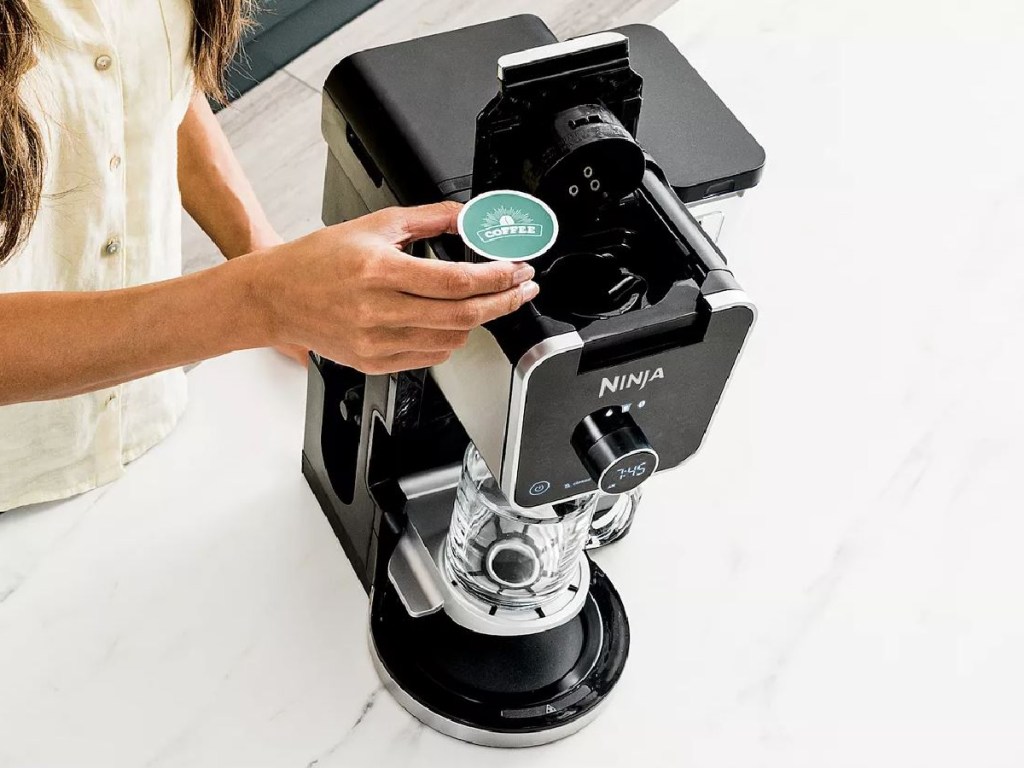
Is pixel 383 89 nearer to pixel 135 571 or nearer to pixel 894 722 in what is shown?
pixel 135 571

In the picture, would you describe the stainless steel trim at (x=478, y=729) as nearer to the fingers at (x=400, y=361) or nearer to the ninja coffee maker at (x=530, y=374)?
the ninja coffee maker at (x=530, y=374)

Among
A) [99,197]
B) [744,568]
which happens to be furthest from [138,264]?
[744,568]


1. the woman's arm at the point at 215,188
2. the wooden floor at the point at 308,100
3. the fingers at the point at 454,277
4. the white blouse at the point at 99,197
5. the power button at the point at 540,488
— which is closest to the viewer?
the fingers at the point at 454,277

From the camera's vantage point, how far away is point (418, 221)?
34.6 inches

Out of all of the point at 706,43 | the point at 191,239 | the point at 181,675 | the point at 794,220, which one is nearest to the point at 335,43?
the point at 191,239

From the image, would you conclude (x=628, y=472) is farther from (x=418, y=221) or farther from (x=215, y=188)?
(x=215, y=188)

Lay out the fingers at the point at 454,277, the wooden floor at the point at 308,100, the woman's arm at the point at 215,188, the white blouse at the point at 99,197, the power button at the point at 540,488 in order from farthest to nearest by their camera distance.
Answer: the wooden floor at the point at 308,100, the woman's arm at the point at 215,188, the white blouse at the point at 99,197, the power button at the point at 540,488, the fingers at the point at 454,277

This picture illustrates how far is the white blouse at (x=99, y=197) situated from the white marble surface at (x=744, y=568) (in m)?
0.04

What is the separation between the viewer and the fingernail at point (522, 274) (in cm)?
81

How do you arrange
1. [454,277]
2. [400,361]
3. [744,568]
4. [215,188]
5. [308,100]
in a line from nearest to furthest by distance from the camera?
[454,277]
[400,361]
[744,568]
[215,188]
[308,100]

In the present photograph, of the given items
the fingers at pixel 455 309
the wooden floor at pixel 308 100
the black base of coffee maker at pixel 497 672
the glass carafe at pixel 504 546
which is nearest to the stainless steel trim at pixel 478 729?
the black base of coffee maker at pixel 497 672

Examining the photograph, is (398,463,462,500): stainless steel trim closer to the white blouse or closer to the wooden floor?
the white blouse

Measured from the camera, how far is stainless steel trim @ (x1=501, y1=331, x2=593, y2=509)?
81 cm

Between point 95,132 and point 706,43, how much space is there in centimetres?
94
